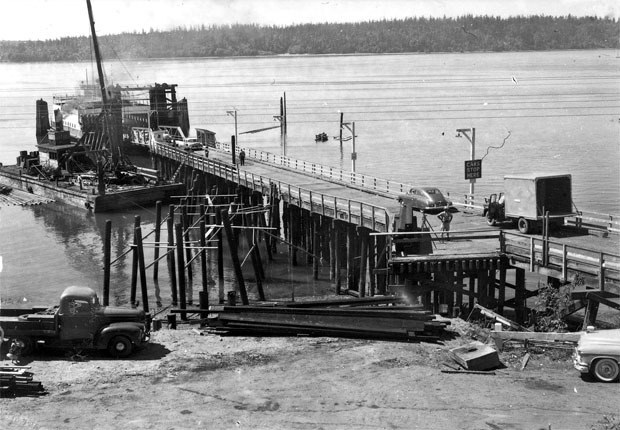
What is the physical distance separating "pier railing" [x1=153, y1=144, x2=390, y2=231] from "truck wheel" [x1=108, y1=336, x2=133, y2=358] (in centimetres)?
1261

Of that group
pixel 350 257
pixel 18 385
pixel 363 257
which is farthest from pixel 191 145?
pixel 18 385

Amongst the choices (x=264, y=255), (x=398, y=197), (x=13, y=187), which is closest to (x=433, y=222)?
(x=398, y=197)

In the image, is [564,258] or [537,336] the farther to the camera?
[564,258]

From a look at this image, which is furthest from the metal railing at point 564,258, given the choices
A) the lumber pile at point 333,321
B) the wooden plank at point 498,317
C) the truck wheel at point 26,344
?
the truck wheel at point 26,344

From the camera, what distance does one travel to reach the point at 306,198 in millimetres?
40031

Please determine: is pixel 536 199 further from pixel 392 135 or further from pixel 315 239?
pixel 392 135

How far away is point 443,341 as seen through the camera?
21547 mm

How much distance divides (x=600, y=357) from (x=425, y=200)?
67.4ft

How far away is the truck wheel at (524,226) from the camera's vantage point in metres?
28.7

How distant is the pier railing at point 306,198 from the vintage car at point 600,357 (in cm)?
1364

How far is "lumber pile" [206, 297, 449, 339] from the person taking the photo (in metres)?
21.8

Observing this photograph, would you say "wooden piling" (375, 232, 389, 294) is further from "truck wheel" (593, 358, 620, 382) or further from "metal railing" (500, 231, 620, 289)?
"truck wheel" (593, 358, 620, 382)

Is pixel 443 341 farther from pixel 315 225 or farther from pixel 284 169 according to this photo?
pixel 284 169

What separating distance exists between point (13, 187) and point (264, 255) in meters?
36.7
